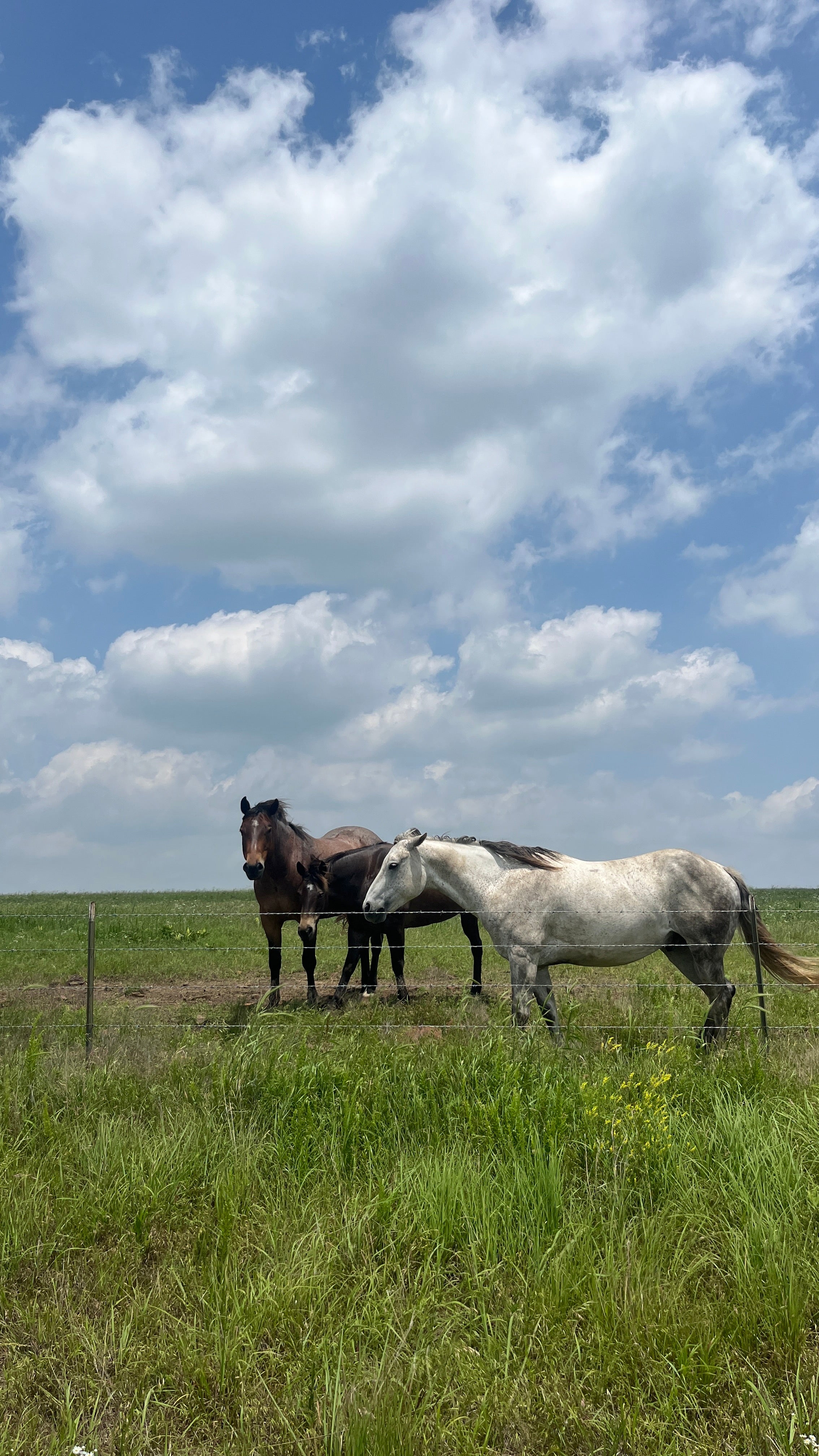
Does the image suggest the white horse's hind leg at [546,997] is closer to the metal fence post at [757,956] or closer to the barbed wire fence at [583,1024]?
the barbed wire fence at [583,1024]

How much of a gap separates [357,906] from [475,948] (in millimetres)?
1769

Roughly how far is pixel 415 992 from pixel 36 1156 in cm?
760

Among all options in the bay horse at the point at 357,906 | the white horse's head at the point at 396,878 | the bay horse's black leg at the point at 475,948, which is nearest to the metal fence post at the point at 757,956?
the white horse's head at the point at 396,878

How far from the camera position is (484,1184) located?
423cm

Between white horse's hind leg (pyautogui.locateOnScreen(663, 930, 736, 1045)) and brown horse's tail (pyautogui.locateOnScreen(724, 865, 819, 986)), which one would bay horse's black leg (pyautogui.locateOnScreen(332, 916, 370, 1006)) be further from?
brown horse's tail (pyautogui.locateOnScreen(724, 865, 819, 986))

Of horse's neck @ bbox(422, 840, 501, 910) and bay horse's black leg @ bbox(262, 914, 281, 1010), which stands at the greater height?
horse's neck @ bbox(422, 840, 501, 910)

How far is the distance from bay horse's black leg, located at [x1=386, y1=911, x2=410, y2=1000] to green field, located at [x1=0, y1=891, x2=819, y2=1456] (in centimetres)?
516

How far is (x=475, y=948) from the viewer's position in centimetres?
1140

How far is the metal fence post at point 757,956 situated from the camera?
275 inches

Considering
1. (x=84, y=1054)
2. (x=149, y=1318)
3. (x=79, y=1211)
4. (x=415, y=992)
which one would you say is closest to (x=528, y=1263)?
(x=149, y=1318)

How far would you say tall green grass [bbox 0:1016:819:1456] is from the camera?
120 inches

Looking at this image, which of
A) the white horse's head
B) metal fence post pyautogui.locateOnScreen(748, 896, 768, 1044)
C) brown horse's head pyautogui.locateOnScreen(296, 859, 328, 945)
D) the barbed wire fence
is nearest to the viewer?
the barbed wire fence

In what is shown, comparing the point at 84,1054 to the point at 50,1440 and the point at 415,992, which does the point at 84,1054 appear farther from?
the point at 415,992

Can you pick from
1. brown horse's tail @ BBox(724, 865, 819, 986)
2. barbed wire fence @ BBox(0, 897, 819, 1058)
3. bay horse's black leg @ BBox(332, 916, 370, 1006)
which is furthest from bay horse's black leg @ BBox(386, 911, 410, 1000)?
brown horse's tail @ BBox(724, 865, 819, 986)
